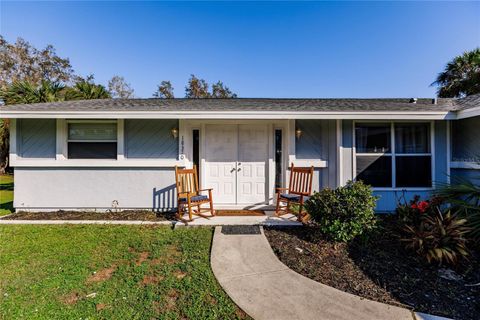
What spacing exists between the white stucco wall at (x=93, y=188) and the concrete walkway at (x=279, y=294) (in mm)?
2758

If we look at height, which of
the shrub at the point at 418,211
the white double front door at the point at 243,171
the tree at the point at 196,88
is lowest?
the shrub at the point at 418,211

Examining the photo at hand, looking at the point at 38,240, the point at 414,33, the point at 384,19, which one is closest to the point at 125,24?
the point at 38,240

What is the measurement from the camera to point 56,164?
552cm

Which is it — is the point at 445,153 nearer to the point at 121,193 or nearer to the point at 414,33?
the point at 414,33

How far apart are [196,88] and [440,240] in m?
23.6

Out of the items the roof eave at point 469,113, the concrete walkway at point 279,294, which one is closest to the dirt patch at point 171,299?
the concrete walkway at point 279,294

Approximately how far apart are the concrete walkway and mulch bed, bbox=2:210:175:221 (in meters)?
2.35

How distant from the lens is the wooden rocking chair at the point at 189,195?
16.4 ft

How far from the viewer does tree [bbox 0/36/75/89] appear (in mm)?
20297

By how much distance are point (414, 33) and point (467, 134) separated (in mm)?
5349

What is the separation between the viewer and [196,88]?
23781 millimetres

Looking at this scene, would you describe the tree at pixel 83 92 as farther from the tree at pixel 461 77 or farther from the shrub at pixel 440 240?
the tree at pixel 461 77

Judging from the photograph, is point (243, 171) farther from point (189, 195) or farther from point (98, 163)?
point (98, 163)

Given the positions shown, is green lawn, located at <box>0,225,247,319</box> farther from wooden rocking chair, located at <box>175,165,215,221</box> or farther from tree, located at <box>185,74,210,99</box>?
tree, located at <box>185,74,210,99</box>
